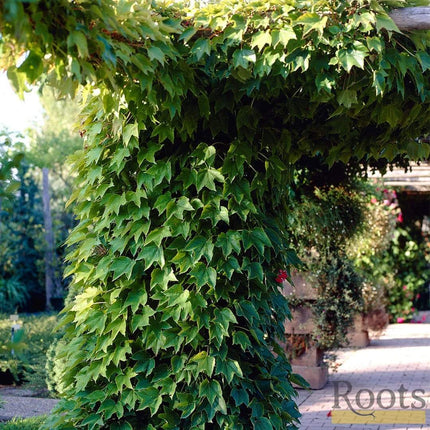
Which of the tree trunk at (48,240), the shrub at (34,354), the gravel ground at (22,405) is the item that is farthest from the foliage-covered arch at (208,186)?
the tree trunk at (48,240)

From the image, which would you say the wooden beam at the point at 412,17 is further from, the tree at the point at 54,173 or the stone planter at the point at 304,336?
the tree at the point at 54,173

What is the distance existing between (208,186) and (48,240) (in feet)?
40.4

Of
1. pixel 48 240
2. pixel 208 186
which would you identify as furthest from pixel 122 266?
pixel 48 240

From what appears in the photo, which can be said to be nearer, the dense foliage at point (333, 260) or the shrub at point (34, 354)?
the dense foliage at point (333, 260)

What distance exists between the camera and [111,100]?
2.83 metres

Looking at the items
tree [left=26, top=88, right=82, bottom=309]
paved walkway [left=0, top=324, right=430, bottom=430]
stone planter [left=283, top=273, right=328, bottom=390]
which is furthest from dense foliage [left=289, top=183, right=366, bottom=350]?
tree [left=26, top=88, right=82, bottom=309]

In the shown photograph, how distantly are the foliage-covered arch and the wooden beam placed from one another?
51 millimetres

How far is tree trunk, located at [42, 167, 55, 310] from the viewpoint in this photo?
1457cm

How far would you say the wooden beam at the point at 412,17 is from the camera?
2.81 meters

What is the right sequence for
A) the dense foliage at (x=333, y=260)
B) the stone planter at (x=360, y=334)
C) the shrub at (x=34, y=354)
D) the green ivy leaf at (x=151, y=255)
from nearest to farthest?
the green ivy leaf at (x=151, y=255) → the dense foliage at (x=333, y=260) → the shrub at (x=34, y=354) → the stone planter at (x=360, y=334)

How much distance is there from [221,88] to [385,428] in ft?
11.3

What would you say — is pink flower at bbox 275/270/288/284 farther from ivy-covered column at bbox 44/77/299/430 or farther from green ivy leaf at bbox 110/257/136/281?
green ivy leaf at bbox 110/257/136/281

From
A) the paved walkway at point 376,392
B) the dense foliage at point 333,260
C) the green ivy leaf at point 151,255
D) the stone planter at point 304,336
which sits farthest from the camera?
the stone planter at point 304,336

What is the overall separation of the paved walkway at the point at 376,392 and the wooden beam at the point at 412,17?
11.4ft
